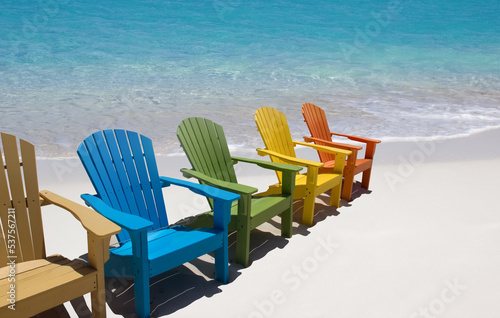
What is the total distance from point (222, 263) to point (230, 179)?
954mm

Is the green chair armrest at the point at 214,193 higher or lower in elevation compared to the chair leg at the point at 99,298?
higher

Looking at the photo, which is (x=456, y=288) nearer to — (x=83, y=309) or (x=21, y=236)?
(x=83, y=309)

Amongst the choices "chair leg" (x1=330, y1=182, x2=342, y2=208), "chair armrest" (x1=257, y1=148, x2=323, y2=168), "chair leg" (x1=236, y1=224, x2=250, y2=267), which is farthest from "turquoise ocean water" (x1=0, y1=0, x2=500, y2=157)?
"chair leg" (x1=236, y1=224, x2=250, y2=267)

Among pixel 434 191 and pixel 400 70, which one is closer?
pixel 434 191

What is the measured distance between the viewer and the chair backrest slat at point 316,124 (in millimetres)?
4645

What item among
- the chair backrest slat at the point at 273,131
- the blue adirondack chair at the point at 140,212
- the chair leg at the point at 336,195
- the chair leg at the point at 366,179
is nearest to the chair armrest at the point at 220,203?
the blue adirondack chair at the point at 140,212

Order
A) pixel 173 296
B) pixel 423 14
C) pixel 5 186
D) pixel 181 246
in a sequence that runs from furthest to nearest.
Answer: pixel 423 14 → pixel 173 296 → pixel 181 246 → pixel 5 186

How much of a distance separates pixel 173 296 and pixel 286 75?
428 inches

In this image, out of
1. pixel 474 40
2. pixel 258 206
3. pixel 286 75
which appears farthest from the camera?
pixel 474 40

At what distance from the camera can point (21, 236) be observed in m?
2.37

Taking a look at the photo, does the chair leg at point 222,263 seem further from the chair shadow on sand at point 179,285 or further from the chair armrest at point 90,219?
the chair armrest at point 90,219

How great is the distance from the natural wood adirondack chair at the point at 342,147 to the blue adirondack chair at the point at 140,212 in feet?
6.07

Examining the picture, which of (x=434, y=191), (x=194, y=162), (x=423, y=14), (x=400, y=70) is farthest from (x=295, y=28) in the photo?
(x=194, y=162)

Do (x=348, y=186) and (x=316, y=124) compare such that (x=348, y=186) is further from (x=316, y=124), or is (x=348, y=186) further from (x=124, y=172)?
(x=124, y=172)
